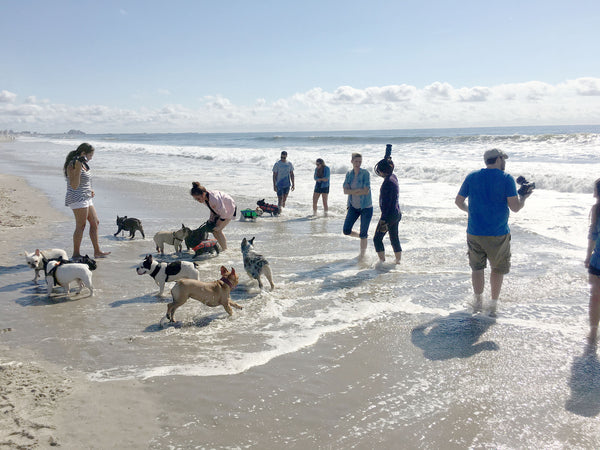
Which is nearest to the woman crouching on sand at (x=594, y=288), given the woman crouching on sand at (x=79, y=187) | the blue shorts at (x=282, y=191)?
the woman crouching on sand at (x=79, y=187)

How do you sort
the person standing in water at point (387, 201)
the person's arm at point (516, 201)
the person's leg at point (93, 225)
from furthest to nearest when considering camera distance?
the person's leg at point (93, 225) < the person standing in water at point (387, 201) < the person's arm at point (516, 201)

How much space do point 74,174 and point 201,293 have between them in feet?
11.7

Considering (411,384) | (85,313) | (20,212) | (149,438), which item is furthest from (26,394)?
(20,212)

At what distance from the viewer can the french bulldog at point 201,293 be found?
4859mm

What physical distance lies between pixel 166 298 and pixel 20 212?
7.89 m

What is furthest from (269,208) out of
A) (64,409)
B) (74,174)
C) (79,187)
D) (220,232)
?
(64,409)

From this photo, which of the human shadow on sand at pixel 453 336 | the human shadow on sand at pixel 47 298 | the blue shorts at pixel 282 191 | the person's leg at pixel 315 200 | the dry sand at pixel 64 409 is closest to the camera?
the dry sand at pixel 64 409

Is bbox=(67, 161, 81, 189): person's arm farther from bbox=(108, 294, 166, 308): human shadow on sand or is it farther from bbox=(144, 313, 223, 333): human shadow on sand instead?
bbox=(144, 313, 223, 333): human shadow on sand

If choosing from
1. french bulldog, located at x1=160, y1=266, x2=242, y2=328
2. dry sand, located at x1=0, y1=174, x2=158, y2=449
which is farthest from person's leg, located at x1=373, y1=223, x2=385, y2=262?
dry sand, located at x1=0, y1=174, x2=158, y2=449

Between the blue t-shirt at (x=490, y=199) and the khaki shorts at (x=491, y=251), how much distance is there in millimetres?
71

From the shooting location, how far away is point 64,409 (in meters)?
3.37

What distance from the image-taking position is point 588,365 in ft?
13.4

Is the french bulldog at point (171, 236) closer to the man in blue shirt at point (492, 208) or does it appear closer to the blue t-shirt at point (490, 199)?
the man in blue shirt at point (492, 208)

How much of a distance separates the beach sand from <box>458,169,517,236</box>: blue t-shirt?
3.56 ft
